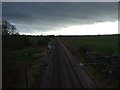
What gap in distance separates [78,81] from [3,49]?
9039mm

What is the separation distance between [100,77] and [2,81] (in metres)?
12.0

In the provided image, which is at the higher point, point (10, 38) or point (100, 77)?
point (10, 38)

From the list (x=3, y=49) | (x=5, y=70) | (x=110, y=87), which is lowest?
(x=110, y=87)

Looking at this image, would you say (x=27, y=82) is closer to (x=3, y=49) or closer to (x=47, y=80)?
(x=47, y=80)

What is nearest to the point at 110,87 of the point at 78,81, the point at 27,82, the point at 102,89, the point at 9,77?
the point at 102,89

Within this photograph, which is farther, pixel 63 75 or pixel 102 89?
pixel 63 75

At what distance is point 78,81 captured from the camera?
24.0 meters

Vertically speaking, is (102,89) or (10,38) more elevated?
(10,38)

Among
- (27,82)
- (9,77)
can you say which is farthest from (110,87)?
(9,77)

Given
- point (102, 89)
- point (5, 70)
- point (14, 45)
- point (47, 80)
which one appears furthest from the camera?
point (14, 45)

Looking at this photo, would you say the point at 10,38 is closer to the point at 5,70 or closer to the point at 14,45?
the point at 14,45

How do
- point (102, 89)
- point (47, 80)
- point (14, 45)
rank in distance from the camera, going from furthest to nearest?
point (14, 45), point (47, 80), point (102, 89)

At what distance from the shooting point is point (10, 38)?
25.2 metres

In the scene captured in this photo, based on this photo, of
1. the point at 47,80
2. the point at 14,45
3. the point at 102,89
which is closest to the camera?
the point at 102,89
